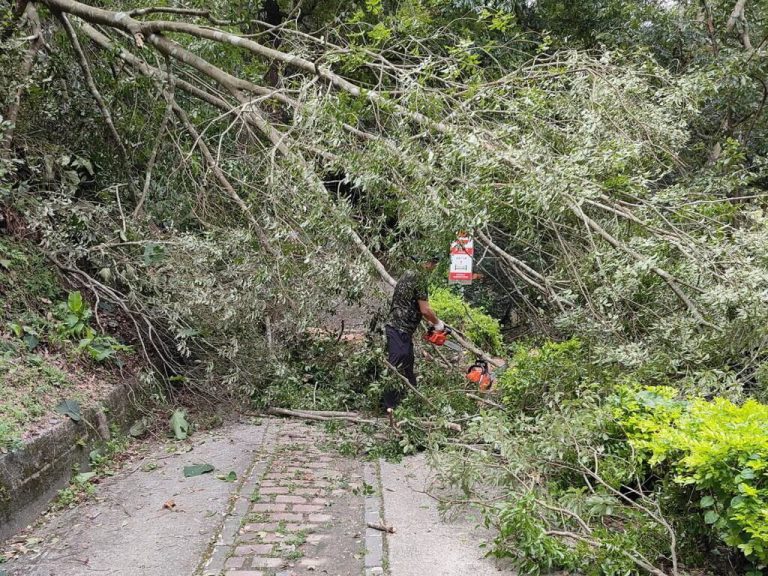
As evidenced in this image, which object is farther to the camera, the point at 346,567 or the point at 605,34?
the point at 605,34

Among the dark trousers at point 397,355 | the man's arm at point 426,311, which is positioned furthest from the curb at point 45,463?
the man's arm at point 426,311

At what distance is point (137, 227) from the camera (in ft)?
22.5

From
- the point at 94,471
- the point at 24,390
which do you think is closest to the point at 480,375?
the point at 94,471

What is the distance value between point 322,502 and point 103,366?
9.47ft

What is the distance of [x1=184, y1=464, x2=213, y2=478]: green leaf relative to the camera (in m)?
5.38

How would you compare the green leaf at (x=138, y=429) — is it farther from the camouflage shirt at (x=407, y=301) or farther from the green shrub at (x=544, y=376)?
the green shrub at (x=544, y=376)

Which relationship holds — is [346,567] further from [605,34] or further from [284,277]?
[605,34]

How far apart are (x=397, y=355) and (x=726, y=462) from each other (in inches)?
145

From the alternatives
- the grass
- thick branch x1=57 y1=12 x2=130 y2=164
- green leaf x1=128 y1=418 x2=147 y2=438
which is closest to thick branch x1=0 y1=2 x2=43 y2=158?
thick branch x1=57 y1=12 x2=130 y2=164

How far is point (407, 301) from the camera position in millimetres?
6500

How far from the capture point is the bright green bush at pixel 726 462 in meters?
3.07

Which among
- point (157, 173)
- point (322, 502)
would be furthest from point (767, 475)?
point (157, 173)

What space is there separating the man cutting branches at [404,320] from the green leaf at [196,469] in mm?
1871

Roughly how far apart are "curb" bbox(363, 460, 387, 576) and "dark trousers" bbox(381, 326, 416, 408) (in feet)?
2.89
